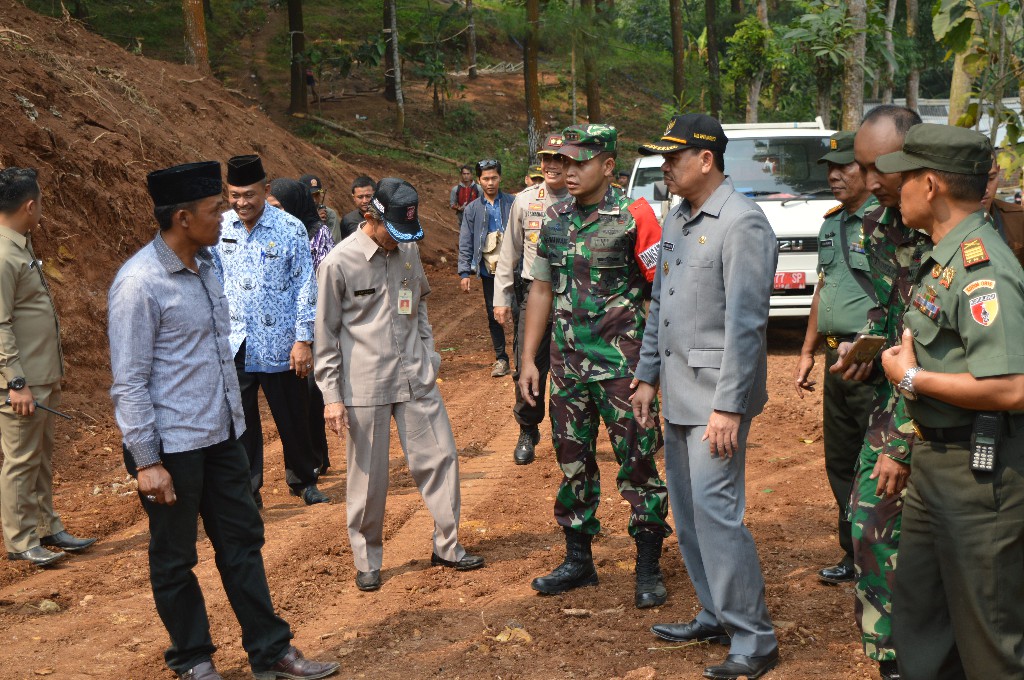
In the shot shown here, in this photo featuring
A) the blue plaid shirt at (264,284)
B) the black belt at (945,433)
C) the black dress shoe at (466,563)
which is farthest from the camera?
the blue plaid shirt at (264,284)

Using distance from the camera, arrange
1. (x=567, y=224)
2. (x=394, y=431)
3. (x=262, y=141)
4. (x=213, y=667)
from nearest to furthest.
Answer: (x=213, y=667)
(x=567, y=224)
(x=394, y=431)
(x=262, y=141)

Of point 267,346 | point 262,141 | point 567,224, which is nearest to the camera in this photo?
point 567,224

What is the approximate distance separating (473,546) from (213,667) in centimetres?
217

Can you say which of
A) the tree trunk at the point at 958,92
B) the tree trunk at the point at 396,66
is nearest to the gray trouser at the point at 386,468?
the tree trunk at the point at 958,92

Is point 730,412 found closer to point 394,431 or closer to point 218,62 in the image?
point 394,431

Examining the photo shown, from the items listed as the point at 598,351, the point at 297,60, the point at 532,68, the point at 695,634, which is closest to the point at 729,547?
the point at 695,634

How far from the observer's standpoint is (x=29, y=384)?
6316mm

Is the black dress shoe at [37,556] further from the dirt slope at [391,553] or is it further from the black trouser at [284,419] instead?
the black trouser at [284,419]

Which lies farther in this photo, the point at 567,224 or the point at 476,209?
the point at 476,209

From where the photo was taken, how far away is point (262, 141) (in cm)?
1831

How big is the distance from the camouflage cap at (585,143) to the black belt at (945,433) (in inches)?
90.7

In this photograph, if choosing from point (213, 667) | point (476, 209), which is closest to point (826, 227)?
point (213, 667)

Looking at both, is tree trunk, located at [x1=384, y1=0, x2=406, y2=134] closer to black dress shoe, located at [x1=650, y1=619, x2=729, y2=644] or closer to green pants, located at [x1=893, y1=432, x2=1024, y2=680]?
black dress shoe, located at [x1=650, y1=619, x2=729, y2=644]

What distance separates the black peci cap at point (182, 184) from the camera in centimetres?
420
